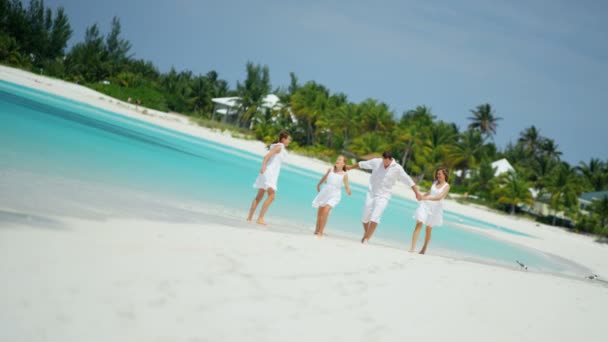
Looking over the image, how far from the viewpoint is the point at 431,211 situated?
888 centimetres

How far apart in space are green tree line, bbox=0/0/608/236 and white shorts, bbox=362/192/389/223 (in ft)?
132

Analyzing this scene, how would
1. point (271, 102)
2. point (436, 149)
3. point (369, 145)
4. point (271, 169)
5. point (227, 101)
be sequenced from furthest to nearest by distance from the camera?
1. point (271, 102)
2. point (227, 101)
3. point (369, 145)
4. point (436, 149)
5. point (271, 169)

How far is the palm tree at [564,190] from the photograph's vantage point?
43972 mm

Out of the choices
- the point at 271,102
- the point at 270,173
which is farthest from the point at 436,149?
the point at 270,173

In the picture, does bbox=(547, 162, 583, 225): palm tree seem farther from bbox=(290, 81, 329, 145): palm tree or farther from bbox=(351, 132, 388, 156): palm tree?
bbox=(290, 81, 329, 145): palm tree

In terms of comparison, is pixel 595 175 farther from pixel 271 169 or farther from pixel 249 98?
pixel 271 169

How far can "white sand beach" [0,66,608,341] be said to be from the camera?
2.91m

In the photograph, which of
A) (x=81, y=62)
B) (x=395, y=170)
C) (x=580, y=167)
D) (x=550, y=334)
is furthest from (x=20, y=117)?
(x=580, y=167)

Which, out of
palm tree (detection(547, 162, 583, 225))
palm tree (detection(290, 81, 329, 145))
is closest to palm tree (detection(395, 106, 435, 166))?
palm tree (detection(290, 81, 329, 145))

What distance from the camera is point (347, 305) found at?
3.95 metres

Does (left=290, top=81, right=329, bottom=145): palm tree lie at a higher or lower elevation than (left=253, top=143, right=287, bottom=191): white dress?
higher

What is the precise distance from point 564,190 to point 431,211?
139ft

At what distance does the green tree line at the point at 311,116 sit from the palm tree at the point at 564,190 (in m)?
0.09

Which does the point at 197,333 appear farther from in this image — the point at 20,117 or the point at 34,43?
the point at 34,43
